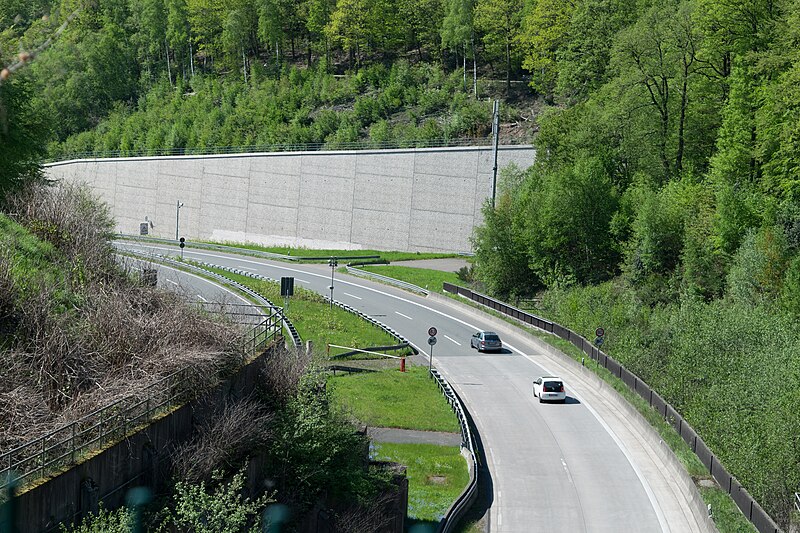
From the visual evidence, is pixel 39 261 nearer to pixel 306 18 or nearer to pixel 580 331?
pixel 580 331

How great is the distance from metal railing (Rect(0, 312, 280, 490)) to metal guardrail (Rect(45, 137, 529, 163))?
5184 cm

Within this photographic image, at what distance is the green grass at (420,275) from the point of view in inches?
2305

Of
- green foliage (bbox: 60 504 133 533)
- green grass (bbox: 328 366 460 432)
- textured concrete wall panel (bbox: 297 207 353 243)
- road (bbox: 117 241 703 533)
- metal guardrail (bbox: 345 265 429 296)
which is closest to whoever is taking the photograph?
green foliage (bbox: 60 504 133 533)

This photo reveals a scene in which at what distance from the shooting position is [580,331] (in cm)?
4588

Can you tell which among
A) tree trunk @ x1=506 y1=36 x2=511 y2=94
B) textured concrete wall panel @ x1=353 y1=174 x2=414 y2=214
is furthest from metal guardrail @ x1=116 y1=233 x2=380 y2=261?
tree trunk @ x1=506 y1=36 x2=511 y2=94

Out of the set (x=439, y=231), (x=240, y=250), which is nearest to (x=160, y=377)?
(x=439, y=231)

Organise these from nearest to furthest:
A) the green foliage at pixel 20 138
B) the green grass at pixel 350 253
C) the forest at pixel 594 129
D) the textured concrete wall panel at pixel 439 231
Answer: the green foliage at pixel 20 138, the forest at pixel 594 129, the green grass at pixel 350 253, the textured concrete wall panel at pixel 439 231

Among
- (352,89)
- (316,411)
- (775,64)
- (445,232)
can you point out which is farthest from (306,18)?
Result: (316,411)

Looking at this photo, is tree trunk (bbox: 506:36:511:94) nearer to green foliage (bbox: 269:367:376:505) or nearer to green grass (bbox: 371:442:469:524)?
green grass (bbox: 371:442:469:524)

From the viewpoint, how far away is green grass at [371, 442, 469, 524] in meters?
26.5

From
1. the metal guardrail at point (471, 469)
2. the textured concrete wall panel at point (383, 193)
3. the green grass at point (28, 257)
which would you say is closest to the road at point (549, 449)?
the metal guardrail at point (471, 469)

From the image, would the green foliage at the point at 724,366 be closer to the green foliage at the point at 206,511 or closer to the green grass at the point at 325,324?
the green grass at the point at 325,324

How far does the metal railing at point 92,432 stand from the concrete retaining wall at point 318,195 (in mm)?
45722

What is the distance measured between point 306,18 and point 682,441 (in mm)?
82345
